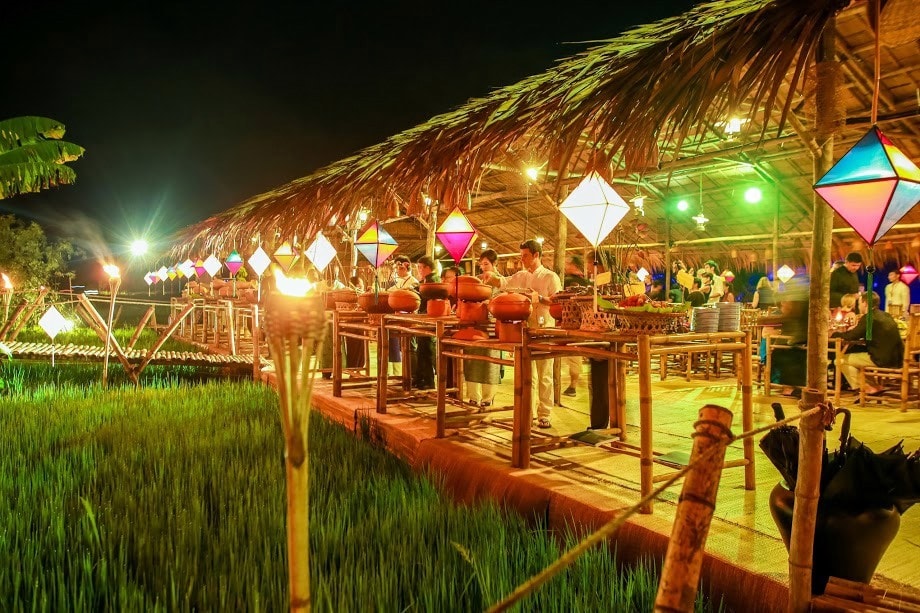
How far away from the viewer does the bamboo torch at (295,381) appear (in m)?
0.70

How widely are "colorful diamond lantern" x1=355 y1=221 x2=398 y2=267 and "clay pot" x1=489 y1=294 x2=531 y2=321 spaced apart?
2495 millimetres

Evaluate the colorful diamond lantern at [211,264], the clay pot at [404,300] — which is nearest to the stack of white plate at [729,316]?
the clay pot at [404,300]

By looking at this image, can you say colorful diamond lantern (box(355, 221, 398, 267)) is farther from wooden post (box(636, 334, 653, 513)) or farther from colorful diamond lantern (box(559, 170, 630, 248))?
wooden post (box(636, 334, 653, 513))

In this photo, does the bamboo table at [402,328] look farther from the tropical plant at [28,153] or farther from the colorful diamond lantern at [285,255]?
the tropical plant at [28,153]

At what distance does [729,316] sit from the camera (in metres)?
3.02

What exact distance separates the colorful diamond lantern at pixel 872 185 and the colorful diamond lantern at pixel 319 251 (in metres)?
6.16

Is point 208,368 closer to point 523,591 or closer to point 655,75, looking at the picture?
point 655,75

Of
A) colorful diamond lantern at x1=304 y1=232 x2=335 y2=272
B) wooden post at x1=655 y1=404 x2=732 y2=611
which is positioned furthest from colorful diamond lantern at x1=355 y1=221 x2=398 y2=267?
wooden post at x1=655 y1=404 x2=732 y2=611

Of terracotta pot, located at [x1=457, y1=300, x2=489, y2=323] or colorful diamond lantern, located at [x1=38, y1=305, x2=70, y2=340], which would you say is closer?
terracotta pot, located at [x1=457, y1=300, x2=489, y2=323]

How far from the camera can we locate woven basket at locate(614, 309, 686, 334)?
103 inches

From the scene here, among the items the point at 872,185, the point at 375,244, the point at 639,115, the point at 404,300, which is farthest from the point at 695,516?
the point at 375,244

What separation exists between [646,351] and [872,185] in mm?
1076

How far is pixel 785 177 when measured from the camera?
10.3m

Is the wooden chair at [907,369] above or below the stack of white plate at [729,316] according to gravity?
below
